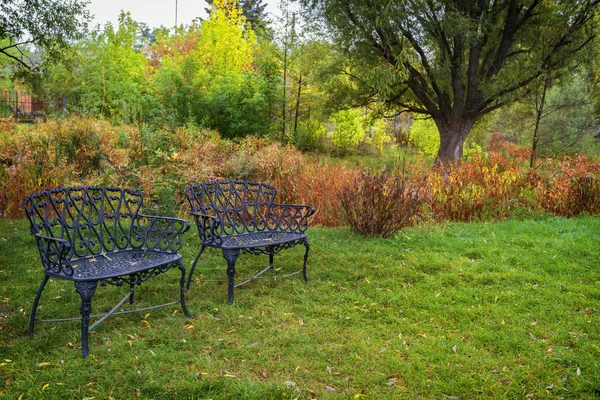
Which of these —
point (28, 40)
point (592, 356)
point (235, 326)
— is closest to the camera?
point (592, 356)

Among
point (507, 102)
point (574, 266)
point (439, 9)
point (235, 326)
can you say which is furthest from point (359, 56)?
point (235, 326)

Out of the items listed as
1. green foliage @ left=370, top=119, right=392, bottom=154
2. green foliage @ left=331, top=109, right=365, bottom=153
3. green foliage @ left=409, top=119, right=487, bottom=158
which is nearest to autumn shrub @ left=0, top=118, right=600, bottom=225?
green foliage @ left=331, top=109, right=365, bottom=153

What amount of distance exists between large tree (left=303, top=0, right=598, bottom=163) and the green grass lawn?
19.0 feet

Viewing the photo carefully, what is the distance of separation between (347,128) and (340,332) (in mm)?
12310

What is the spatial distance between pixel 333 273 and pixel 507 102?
27.4 feet

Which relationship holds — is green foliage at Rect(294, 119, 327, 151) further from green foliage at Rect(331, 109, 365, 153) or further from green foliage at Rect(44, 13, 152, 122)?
green foliage at Rect(44, 13, 152, 122)

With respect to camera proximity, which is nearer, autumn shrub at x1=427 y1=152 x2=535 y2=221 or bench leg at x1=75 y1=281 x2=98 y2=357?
bench leg at x1=75 y1=281 x2=98 y2=357

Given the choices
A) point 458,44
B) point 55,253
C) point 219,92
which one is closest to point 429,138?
point 458,44

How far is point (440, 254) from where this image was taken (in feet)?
17.0

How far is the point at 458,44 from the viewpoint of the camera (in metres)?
11.4

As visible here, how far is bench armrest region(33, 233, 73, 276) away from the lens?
2.93 metres

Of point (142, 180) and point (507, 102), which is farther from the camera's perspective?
point (507, 102)

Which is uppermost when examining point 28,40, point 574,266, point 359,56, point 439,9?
point 439,9

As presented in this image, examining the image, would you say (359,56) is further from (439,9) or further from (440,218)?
(440,218)
